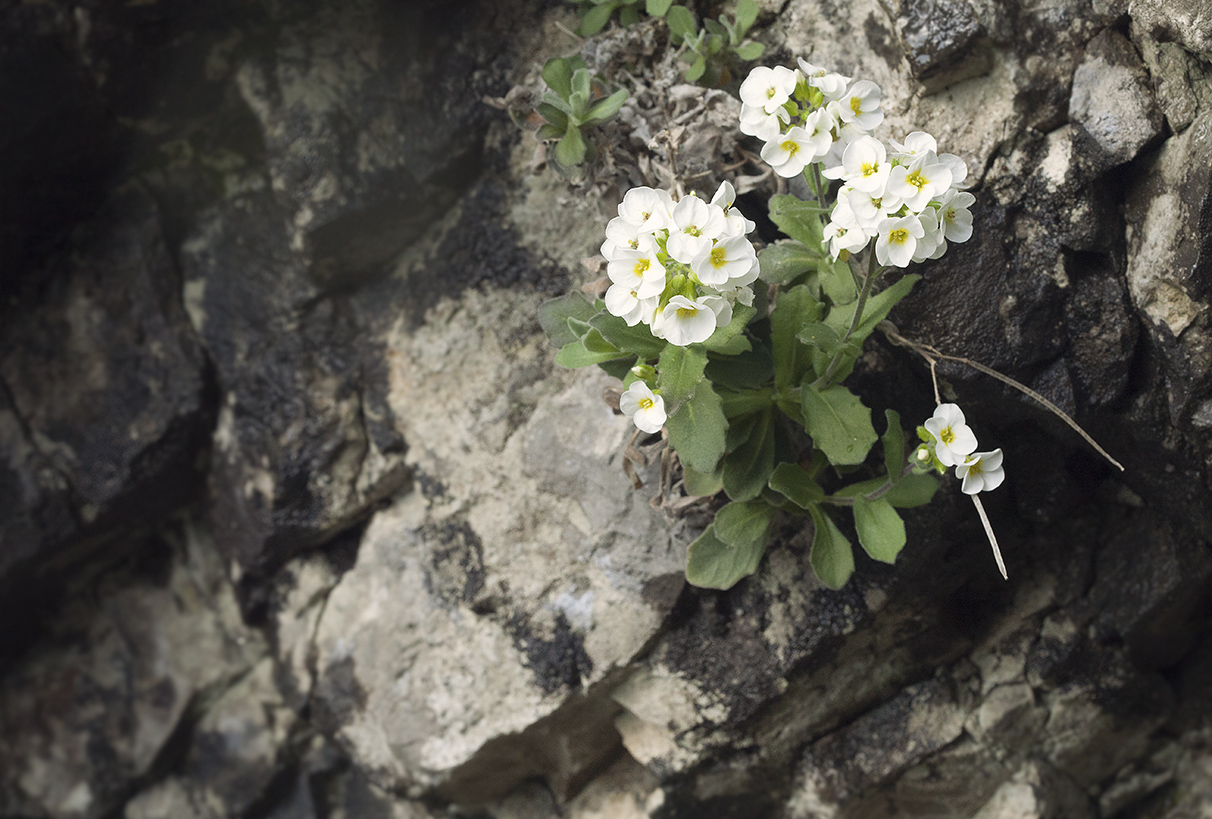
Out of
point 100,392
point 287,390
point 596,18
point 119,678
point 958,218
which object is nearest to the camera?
point 958,218

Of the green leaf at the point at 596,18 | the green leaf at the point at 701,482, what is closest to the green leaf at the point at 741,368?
the green leaf at the point at 701,482

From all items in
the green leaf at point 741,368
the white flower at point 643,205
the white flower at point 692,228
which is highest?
the white flower at point 643,205

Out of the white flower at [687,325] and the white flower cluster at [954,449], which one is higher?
the white flower at [687,325]

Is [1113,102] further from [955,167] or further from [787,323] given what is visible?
[787,323]

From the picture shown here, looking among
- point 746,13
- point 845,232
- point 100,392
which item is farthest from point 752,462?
point 100,392

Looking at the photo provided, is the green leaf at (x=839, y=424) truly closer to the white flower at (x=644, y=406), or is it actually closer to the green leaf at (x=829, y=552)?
the green leaf at (x=829, y=552)

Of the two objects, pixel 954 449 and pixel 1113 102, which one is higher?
pixel 1113 102

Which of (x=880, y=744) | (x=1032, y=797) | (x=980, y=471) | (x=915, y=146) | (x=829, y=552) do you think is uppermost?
(x=915, y=146)
